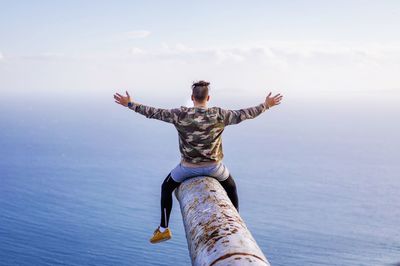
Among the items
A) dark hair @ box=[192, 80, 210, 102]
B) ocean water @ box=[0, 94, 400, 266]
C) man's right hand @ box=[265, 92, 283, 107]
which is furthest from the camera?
ocean water @ box=[0, 94, 400, 266]

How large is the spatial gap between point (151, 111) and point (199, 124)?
99cm

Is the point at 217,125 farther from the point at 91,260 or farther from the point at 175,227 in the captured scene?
the point at 175,227

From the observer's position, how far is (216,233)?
404cm

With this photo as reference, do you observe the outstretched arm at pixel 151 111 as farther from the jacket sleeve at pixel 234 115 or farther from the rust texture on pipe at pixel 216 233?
the rust texture on pipe at pixel 216 233

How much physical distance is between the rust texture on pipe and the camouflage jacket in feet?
5.05

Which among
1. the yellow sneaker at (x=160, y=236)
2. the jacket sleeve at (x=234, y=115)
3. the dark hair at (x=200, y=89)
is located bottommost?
the yellow sneaker at (x=160, y=236)

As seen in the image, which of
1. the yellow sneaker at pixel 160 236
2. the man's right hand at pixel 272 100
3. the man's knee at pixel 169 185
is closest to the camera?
the man's knee at pixel 169 185

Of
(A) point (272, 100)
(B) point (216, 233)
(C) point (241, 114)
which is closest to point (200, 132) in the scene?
(C) point (241, 114)

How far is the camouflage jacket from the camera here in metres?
7.31

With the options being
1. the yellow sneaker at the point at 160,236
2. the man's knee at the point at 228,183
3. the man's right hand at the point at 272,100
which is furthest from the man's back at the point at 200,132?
the yellow sneaker at the point at 160,236

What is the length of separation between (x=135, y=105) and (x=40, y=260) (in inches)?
4784

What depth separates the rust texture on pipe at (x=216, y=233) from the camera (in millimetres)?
3482

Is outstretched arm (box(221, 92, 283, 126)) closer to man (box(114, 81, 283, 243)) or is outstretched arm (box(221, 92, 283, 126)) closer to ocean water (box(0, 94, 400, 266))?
man (box(114, 81, 283, 243))

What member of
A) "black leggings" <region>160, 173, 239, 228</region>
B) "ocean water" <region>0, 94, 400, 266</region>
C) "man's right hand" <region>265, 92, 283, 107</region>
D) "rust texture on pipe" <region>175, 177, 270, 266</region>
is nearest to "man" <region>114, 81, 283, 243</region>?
"black leggings" <region>160, 173, 239, 228</region>
